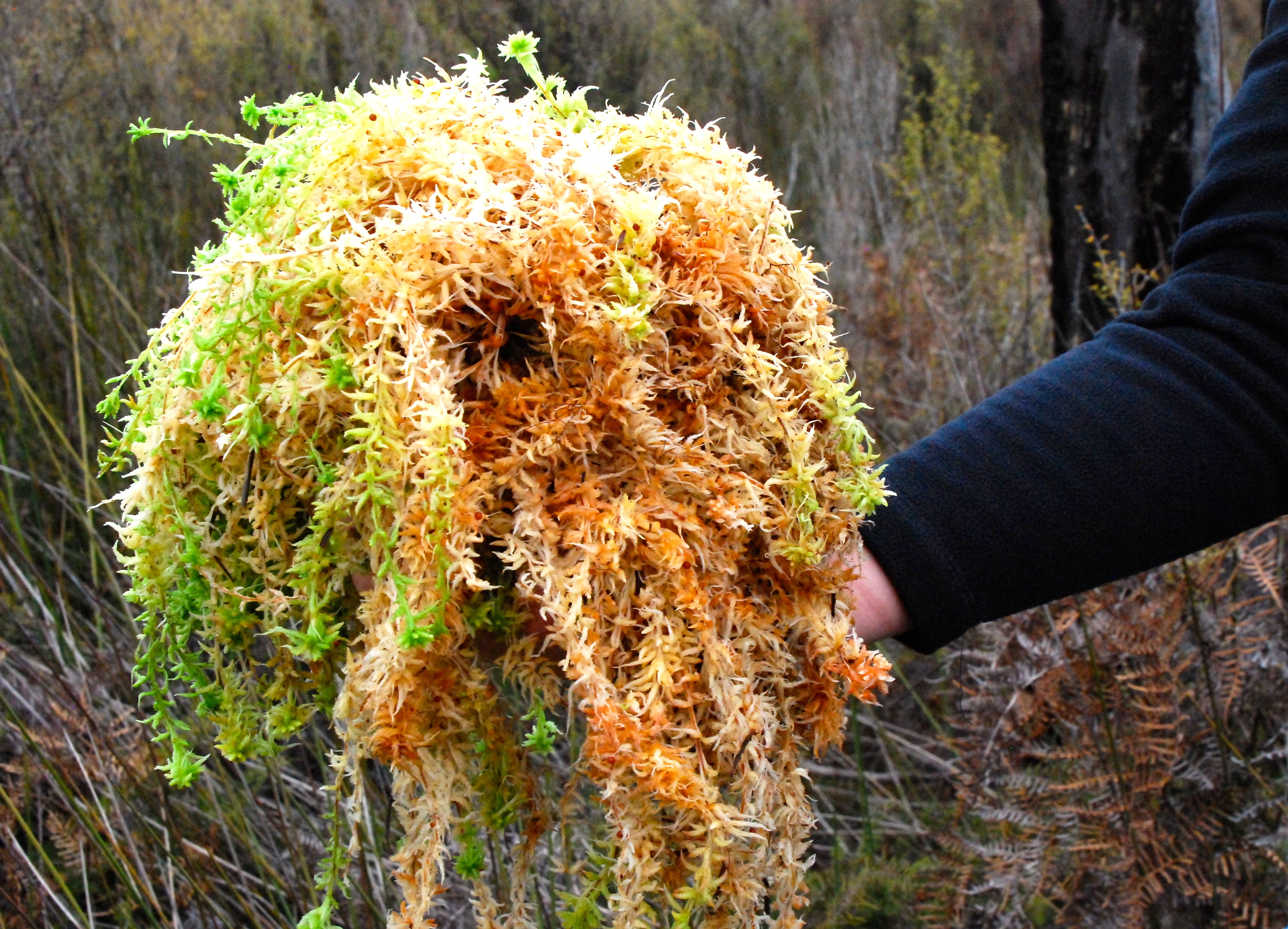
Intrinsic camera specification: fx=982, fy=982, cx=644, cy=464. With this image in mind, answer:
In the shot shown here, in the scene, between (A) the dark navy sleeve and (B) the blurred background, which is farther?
(B) the blurred background

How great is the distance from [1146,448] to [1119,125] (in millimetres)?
2324

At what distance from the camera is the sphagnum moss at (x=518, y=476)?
27.6 inches

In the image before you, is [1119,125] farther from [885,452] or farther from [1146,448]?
[1146,448]

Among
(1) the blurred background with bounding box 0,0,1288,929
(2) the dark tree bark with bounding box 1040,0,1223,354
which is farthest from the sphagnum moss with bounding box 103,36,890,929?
(2) the dark tree bark with bounding box 1040,0,1223,354

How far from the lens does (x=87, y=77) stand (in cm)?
307

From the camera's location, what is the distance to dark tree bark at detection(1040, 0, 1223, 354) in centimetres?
271

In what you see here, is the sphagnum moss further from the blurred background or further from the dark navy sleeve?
the blurred background

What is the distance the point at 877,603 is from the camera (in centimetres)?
97

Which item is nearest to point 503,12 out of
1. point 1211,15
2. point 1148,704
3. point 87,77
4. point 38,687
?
point 87,77

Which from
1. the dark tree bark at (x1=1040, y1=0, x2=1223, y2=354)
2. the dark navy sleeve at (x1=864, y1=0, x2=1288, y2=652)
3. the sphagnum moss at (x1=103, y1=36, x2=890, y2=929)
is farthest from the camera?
the dark tree bark at (x1=1040, y1=0, x2=1223, y2=354)

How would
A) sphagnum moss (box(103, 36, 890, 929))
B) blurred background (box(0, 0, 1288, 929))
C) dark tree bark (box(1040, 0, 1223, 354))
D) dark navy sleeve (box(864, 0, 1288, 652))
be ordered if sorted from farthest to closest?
dark tree bark (box(1040, 0, 1223, 354)) < blurred background (box(0, 0, 1288, 929)) < dark navy sleeve (box(864, 0, 1288, 652)) < sphagnum moss (box(103, 36, 890, 929))

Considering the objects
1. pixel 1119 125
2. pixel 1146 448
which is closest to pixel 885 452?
pixel 1119 125

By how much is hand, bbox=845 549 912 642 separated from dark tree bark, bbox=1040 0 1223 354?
1.89 metres

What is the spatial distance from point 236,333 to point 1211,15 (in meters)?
2.88
